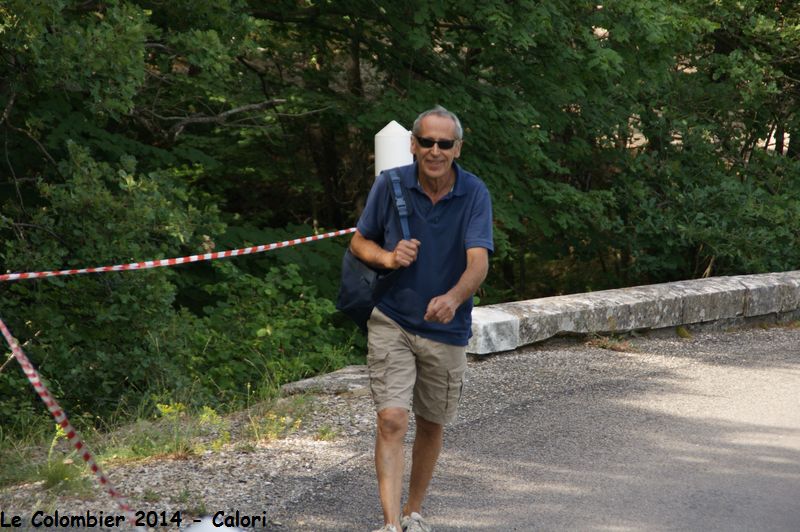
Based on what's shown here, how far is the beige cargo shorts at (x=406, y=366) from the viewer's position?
4.25 meters

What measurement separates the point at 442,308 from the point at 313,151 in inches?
429

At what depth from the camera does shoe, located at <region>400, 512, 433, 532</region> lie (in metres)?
4.33

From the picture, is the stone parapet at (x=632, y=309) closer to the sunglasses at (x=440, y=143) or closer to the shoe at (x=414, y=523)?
the shoe at (x=414, y=523)

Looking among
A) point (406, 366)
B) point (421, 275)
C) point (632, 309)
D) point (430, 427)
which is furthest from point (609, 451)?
point (632, 309)

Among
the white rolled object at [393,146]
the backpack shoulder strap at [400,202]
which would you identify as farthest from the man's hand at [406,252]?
the white rolled object at [393,146]

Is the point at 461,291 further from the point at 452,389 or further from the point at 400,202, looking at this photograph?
the point at 452,389

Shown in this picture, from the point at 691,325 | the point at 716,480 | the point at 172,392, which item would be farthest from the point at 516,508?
the point at 691,325

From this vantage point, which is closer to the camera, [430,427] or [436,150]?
[436,150]

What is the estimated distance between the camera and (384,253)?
13.6 ft

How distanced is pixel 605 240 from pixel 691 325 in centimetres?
414

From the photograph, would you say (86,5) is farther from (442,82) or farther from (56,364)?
(442,82)

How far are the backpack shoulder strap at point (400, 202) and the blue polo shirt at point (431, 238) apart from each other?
0.02 meters

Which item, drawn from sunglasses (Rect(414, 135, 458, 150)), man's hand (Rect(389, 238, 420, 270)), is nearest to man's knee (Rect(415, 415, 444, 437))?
man's hand (Rect(389, 238, 420, 270))

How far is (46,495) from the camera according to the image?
447 cm
